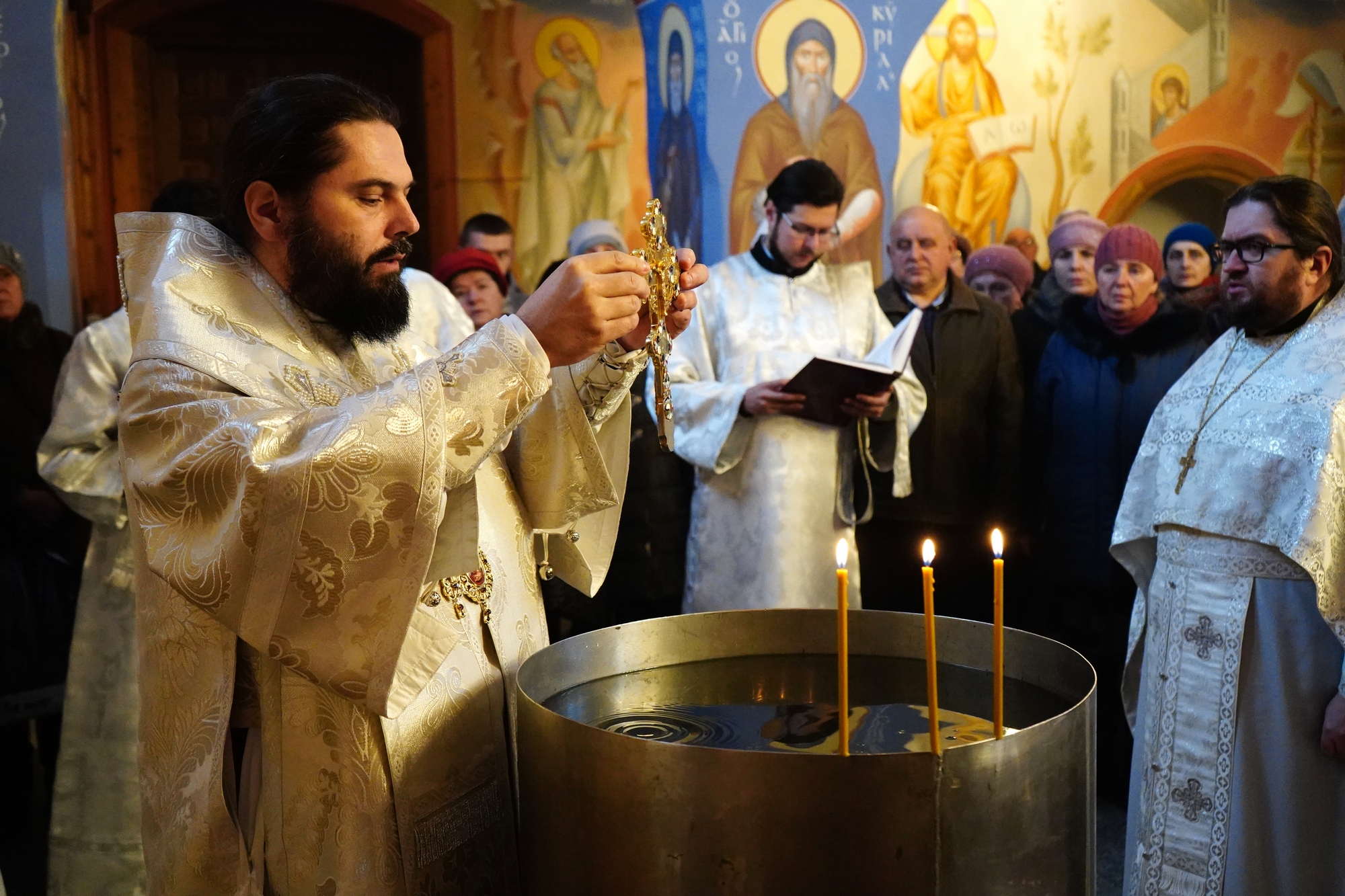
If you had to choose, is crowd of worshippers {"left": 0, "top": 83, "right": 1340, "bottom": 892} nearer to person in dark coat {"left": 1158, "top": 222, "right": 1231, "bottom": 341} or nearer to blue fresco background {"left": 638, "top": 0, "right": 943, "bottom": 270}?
person in dark coat {"left": 1158, "top": 222, "right": 1231, "bottom": 341}

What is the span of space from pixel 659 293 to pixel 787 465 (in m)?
2.30

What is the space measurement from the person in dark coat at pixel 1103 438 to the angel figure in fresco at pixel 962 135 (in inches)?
82.0

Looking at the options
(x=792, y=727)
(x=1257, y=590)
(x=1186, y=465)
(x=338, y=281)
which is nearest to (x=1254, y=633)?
(x=1257, y=590)

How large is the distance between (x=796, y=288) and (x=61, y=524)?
9.35 feet

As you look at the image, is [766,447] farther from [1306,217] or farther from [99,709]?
[99,709]

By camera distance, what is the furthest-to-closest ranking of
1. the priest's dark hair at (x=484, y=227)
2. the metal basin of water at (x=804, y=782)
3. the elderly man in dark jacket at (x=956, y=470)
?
the priest's dark hair at (x=484, y=227) < the elderly man in dark jacket at (x=956, y=470) < the metal basin of water at (x=804, y=782)

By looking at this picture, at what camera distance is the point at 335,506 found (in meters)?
1.34

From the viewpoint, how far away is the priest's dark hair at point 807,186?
3.86m

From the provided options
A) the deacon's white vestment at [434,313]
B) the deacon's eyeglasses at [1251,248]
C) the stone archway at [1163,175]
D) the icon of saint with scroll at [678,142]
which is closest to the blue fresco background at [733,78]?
the icon of saint with scroll at [678,142]

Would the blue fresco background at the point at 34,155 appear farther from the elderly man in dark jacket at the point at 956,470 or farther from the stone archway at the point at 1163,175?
the stone archway at the point at 1163,175

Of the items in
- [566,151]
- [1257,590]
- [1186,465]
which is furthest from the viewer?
[566,151]

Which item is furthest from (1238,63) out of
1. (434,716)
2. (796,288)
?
(434,716)

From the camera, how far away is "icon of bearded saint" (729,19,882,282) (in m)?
6.33

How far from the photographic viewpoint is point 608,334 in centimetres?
146
